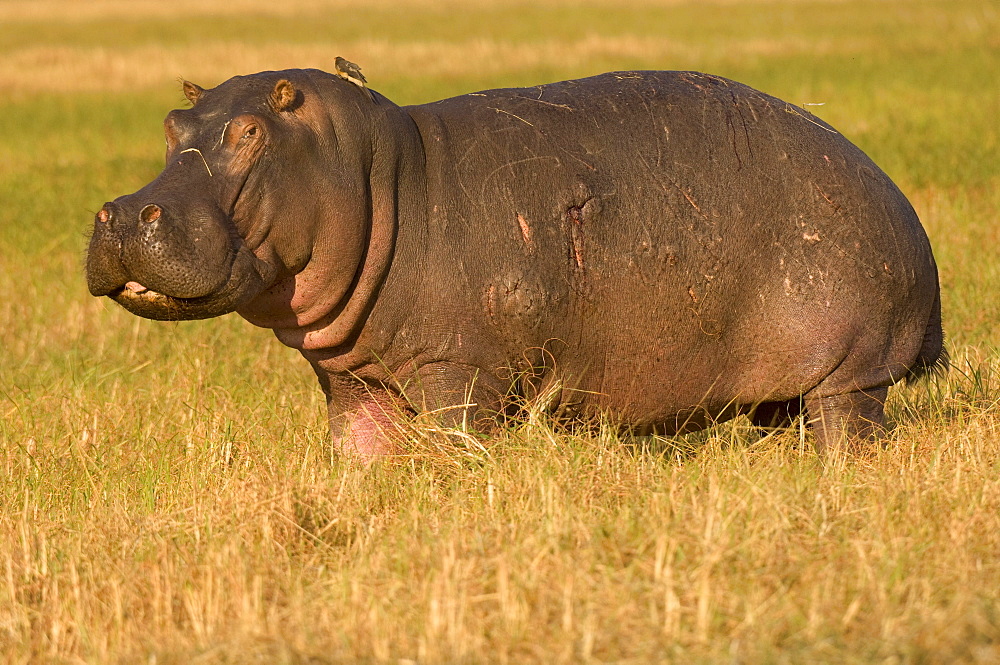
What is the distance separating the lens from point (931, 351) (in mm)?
5184

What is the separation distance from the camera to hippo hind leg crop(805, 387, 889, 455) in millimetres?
4949

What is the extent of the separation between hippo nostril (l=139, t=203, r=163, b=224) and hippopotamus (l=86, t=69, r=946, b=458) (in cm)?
18

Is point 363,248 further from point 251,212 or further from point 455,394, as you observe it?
point 455,394

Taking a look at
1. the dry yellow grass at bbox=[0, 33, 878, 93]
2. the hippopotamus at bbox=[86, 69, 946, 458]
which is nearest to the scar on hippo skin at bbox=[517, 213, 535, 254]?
the hippopotamus at bbox=[86, 69, 946, 458]

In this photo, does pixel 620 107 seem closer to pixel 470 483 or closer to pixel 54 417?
pixel 470 483

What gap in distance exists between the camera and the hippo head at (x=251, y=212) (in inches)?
166

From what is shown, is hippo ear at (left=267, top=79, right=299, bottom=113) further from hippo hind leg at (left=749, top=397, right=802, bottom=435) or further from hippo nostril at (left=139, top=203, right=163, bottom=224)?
hippo hind leg at (left=749, top=397, right=802, bottom=435)

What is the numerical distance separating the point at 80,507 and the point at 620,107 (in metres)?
2.53

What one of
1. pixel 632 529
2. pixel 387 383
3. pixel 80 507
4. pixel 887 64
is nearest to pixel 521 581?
pixel 632 529

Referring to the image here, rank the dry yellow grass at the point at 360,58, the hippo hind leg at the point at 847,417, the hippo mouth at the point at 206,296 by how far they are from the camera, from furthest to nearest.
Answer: the dry yellow grass at the point at 360,58 → the hippo hind leg at the point at 847,417 → the hippo mouth at the point at 206,296

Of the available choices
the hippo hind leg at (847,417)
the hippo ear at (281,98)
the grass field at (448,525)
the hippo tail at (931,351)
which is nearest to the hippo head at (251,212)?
the hippo ear at (281,98)

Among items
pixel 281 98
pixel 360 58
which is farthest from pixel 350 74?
pixel 360 58

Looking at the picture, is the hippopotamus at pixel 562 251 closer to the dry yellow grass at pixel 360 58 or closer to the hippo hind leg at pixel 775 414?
the hippo hind leg at pixel 775 414

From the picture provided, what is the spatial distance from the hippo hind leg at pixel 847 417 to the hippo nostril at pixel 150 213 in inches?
97.1
